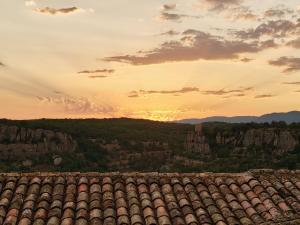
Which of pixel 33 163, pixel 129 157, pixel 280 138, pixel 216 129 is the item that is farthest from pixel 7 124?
pixel 280 138

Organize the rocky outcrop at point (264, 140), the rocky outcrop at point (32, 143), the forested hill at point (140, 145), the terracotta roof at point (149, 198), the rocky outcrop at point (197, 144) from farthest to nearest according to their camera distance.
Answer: the rocky outcrop at point (32, 143) → the rocky outcrop at point (197, 144) → the forested hill at point (140, 145) → the rocky outcrop at point (264, 140) → the terracotta roof at point (149, 198)

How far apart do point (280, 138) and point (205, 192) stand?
71219mm

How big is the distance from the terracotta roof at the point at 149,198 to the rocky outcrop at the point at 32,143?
289 ft

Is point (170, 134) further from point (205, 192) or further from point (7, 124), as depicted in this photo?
point (205, 192)

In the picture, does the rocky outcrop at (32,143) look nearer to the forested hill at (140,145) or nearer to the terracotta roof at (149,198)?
the forested hill at (140,145)

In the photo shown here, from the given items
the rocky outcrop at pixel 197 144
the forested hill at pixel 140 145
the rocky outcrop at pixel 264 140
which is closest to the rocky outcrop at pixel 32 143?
the forested hill at pixel 140 145

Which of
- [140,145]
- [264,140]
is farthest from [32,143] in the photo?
[264,140]

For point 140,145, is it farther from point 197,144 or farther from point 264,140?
point 264,140

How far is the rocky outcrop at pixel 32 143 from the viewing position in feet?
333

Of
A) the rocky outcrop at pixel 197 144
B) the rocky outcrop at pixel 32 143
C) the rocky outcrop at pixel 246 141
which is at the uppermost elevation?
the rocky outcrop at pixel 246 141

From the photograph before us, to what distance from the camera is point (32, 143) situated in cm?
10438

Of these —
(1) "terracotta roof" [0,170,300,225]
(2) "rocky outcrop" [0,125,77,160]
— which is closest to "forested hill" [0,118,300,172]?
(2) "rocky outcrop" [0,125,77,160]

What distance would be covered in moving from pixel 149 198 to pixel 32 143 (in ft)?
318

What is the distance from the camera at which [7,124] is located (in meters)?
116
